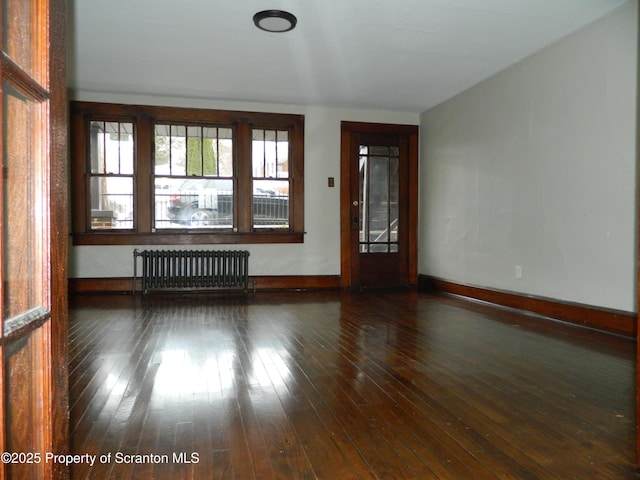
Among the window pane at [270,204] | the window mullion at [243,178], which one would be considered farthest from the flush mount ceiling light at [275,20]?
the window pane at [270,204]

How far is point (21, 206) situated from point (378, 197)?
6.35 metres

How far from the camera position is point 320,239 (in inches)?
271

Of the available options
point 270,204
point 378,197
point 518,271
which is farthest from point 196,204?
point 518,271

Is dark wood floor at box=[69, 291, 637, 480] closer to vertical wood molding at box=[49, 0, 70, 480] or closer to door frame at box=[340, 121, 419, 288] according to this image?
vertical wood molding at box=[49, 0, 70, 480]

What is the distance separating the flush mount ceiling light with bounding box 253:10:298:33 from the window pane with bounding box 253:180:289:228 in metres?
2.78

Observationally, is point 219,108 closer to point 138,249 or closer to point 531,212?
point 138,249

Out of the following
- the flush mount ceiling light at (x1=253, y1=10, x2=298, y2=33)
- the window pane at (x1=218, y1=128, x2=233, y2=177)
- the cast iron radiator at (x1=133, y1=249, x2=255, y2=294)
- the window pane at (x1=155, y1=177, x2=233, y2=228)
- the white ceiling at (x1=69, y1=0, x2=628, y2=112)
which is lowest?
the cast iron radiator at (x1=133, y1=249, x2=255, y2=294)

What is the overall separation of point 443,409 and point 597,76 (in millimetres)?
3416

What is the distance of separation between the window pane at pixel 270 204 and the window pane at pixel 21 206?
5.75 m

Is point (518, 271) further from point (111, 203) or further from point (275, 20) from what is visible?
point (111, 203)

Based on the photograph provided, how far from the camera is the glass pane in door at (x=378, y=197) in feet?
23.0

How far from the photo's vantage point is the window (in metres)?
6.20

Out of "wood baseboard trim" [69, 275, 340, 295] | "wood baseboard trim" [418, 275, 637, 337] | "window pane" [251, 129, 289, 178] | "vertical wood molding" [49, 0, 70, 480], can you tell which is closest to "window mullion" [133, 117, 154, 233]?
"wood baseboard trim" [69, 275, 340, 295]

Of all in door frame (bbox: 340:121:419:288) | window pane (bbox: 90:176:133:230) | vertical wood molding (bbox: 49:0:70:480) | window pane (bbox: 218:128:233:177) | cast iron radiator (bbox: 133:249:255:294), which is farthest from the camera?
door frame (bbox: 340:121:419:288)
